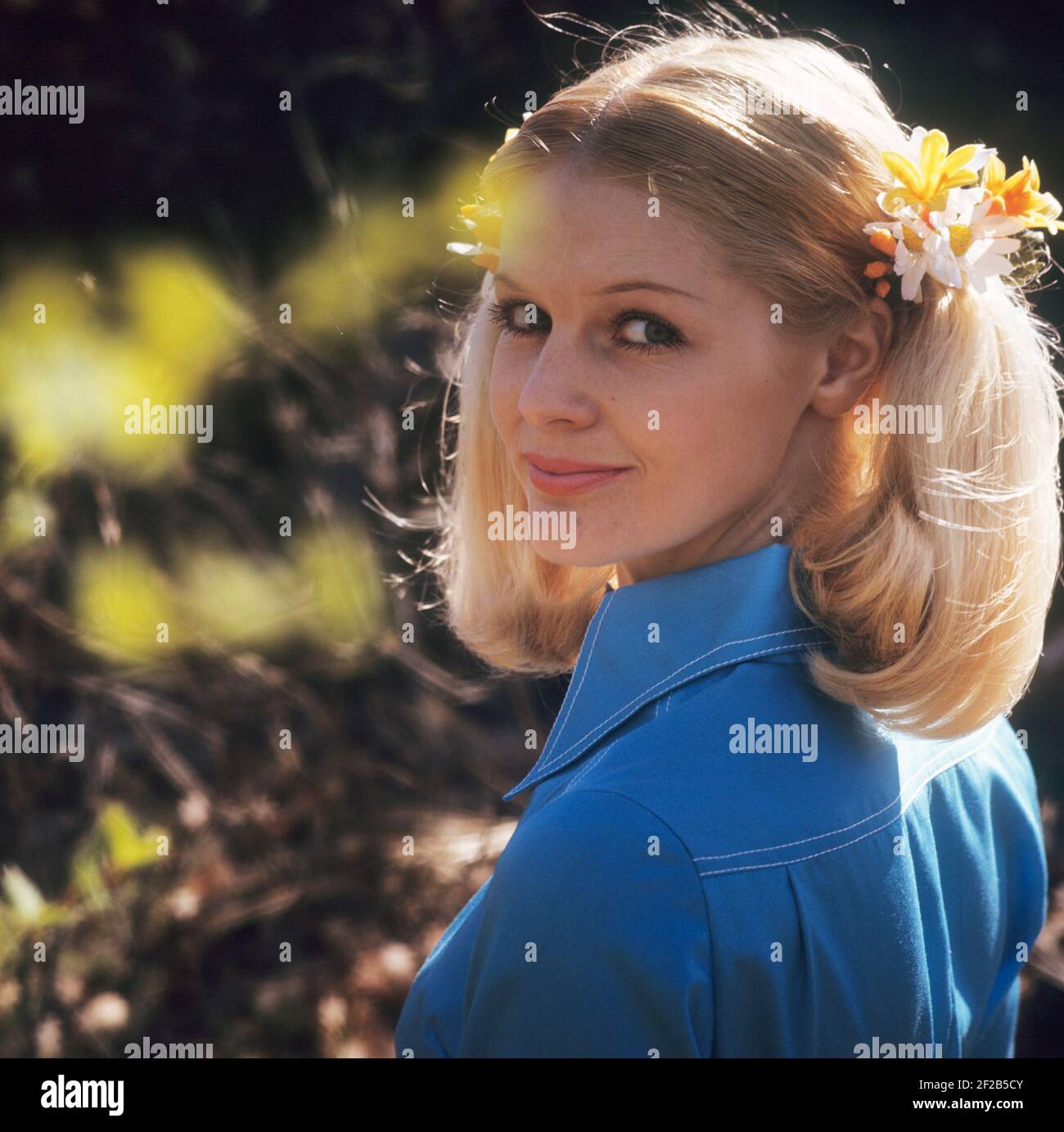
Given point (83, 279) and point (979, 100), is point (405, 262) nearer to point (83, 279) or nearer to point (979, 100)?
point (83, 279)

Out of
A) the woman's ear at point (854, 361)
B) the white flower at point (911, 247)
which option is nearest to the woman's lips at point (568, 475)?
the woman's ear at point (854, 361)

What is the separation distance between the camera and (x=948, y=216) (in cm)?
121

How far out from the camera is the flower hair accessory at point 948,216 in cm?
119

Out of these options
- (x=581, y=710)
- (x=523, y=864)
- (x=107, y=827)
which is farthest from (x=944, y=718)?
(x=107, y=827)

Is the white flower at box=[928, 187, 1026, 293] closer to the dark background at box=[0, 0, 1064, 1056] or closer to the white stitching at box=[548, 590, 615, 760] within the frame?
the white stitching at box=[548, 590, 615, 760]

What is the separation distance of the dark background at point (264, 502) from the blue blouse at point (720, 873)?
1626 millimetres

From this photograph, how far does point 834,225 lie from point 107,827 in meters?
1.83

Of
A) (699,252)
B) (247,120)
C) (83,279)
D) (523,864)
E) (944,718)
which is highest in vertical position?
(247,120)

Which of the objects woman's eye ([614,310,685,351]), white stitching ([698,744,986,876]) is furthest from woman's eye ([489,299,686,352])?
white stitching ([698,744,986,876])

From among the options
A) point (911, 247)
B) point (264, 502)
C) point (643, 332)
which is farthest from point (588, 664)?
point (264, 502)

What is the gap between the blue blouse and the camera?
966mm

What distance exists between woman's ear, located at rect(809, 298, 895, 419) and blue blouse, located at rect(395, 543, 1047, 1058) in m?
0.17

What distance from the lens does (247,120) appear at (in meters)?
2.83

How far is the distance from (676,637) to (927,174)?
522mm
